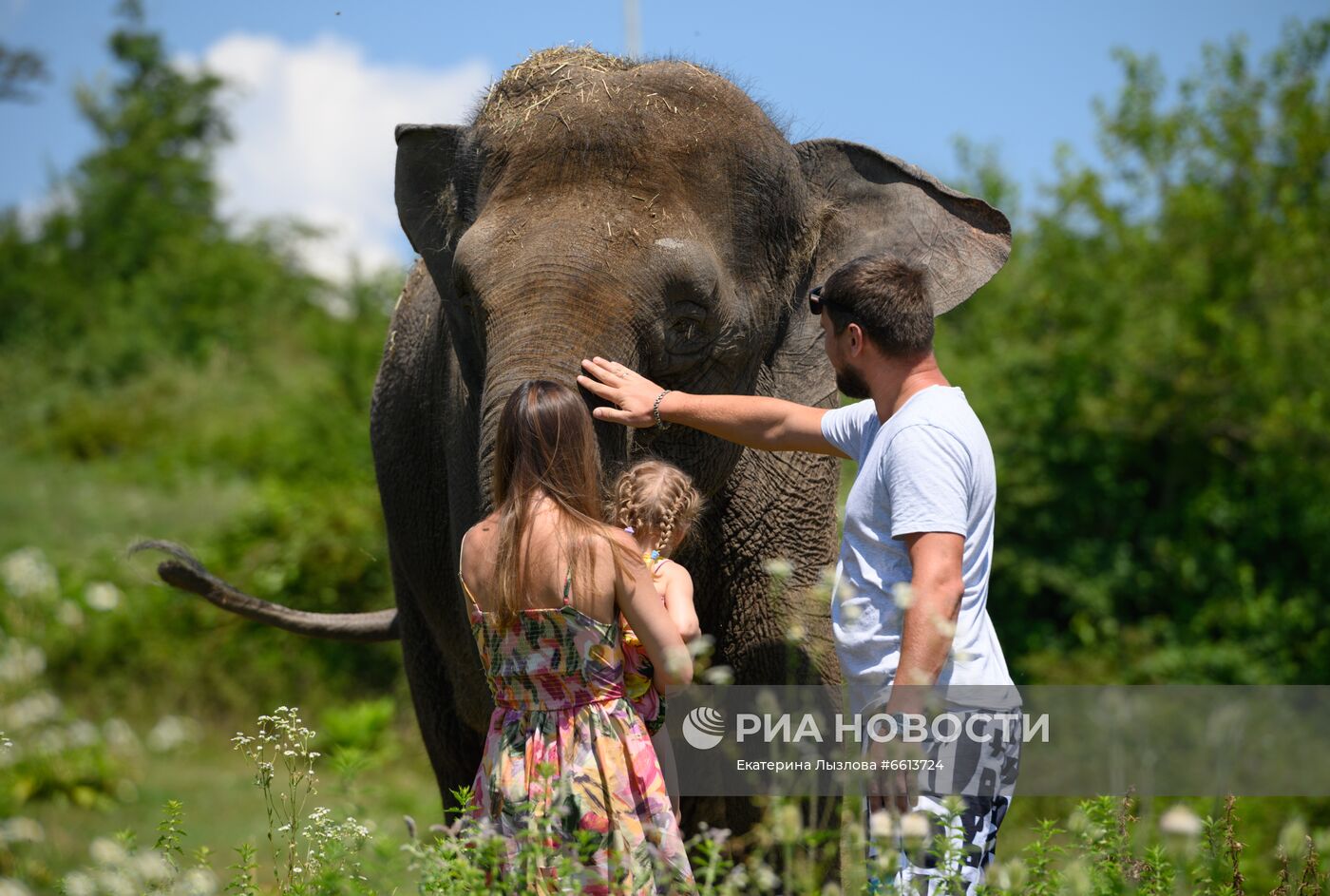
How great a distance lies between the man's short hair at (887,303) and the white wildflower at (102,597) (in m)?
9.47

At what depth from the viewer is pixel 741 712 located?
4.76m

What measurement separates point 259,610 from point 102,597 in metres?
6.41

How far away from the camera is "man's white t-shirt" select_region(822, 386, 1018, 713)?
338 centimetres

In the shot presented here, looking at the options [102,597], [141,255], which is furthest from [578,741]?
[141,255]

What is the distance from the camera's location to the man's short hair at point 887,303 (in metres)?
3.56

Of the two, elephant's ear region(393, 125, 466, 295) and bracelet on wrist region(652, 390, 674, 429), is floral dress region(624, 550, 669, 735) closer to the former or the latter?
bracelet on wrist region(652, 390, 674, 429)

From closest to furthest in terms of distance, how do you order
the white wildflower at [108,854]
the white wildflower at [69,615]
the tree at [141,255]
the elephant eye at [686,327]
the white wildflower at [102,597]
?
the white wildflower at [108,854] → the elephant eye at [686,327] → the white wildflower at [102,597] → the white wildflower at [69,615] → the tree at [141,255]

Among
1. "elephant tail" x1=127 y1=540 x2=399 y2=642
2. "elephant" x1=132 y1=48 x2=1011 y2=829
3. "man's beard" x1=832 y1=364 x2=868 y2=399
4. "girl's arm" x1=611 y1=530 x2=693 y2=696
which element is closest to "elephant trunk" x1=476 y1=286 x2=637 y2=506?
"elephant" x1=132 y1=48 x2=1011 y2=829

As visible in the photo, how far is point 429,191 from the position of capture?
5176 mm

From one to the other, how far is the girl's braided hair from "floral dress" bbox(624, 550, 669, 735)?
0.06m

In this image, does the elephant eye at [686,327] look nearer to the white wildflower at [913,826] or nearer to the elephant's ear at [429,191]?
the elephant's ear at [429,191]

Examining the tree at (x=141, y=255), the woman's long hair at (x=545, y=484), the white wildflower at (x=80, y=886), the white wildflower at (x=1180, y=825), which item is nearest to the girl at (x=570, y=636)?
the woman's long hair at (x=545, y=484)

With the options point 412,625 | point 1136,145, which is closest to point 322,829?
point 412,625

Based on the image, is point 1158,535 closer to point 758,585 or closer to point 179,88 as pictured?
point 758,585
